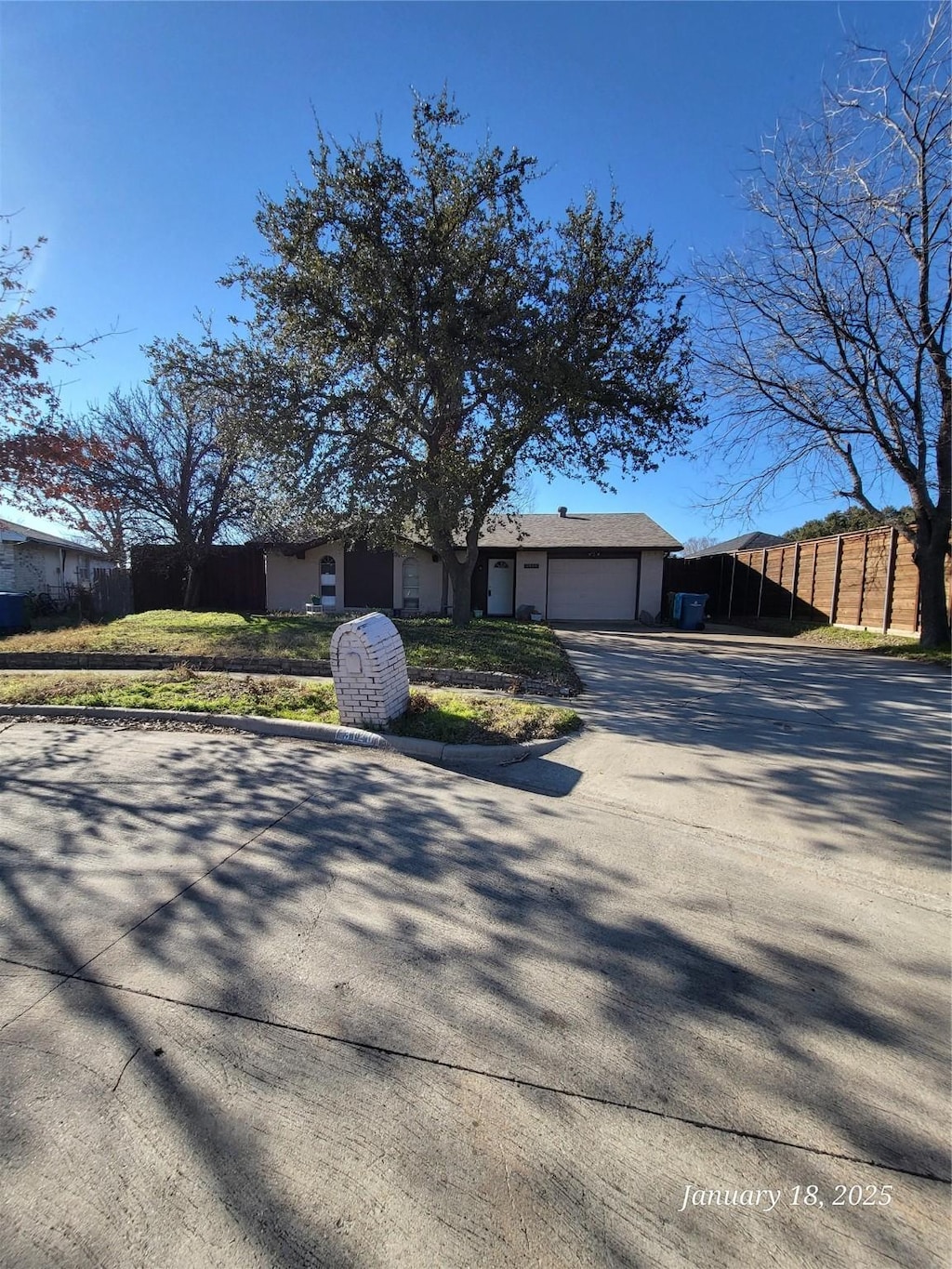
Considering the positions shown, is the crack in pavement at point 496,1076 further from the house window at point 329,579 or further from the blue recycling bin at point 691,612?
the house window at point 329,579

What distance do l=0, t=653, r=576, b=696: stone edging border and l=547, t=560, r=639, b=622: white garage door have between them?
12.8 m

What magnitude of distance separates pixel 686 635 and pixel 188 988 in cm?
1548

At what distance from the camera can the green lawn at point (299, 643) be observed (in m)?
8.70

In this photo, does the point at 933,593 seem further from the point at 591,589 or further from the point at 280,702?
the point at 280,702

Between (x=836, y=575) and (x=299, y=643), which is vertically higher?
(x=836, y=575)

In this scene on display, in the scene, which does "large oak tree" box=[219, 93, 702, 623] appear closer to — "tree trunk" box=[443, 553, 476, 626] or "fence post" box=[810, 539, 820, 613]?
"tree trunk" box=[443, 553, 476, 626]

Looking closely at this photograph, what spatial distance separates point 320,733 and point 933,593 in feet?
42.0

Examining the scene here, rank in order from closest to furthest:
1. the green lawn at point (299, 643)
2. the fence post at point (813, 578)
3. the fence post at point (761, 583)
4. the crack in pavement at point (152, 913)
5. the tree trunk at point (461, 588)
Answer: the crack in pavement at point (152, 913)
the green lawn at point (299, 643)
the tree trunk at point (461, 588)
the fence post at point (813, 578)
the fence post at point (761, 583)

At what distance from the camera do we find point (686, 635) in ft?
53.1

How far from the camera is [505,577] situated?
20.6 metres

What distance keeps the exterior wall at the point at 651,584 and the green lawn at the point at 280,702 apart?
14.4m

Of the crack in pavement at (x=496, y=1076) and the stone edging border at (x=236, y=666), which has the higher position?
the stone edging border at (x=236, y=666)

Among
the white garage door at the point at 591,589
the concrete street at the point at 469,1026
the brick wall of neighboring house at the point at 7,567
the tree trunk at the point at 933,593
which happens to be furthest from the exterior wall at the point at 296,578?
the concrete street at the point at 469,1026

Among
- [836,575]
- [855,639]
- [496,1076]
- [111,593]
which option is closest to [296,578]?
[111,593]
